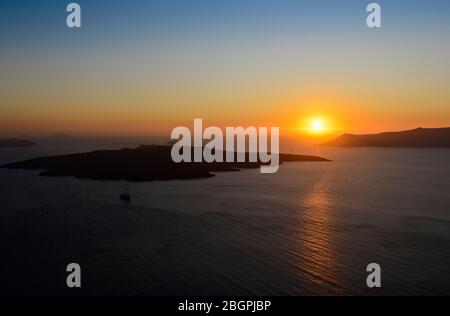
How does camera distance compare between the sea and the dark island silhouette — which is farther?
the dark island silhouette

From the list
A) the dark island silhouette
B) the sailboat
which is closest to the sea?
the sailboat

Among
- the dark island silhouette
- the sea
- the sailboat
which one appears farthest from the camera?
the dark island silhouette

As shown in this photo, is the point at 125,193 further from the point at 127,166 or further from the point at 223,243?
the point at 127,166

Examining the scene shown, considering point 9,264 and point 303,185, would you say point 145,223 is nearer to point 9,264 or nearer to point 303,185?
point 9,264

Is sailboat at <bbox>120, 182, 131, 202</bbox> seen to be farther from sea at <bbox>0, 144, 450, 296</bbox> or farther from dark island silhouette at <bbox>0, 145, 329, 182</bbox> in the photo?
dark island silhouette at <bbox>0, 145, 329, 182</bbox>

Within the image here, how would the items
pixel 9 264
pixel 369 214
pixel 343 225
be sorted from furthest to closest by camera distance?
pixel 369 214 → pixel 343 225 → pixel 9 264
